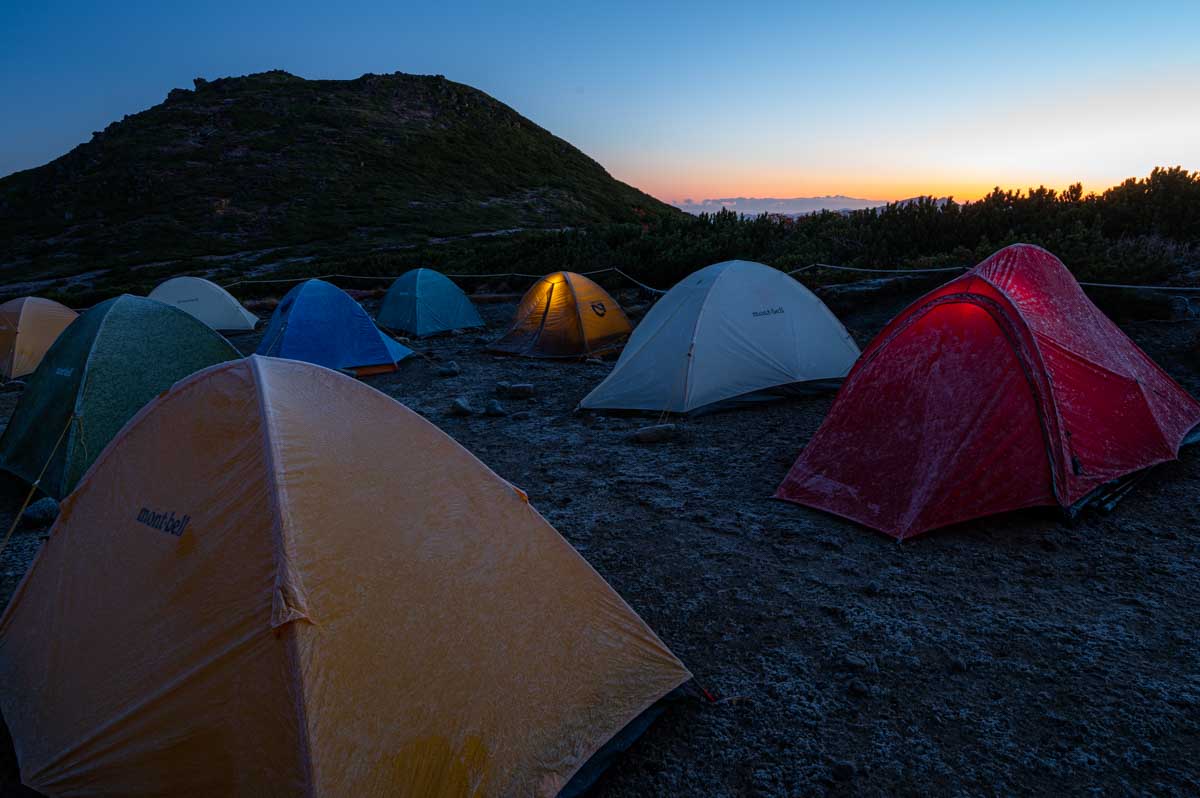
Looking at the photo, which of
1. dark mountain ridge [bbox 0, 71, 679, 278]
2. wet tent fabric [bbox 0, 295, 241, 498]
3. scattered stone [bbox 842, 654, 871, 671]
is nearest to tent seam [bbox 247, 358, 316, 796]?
scattered stone [bbox 842, 654, 871, 671]

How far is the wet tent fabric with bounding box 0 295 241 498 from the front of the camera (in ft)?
19.4

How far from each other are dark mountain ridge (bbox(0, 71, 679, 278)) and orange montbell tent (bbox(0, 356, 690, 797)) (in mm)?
43457

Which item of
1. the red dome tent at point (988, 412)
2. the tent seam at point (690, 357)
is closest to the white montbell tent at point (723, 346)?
the tent seam at point (690, 357)

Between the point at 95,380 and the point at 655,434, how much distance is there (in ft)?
17.6

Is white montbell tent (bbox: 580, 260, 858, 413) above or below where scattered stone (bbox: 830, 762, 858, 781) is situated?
above

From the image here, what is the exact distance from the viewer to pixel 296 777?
2.21 m

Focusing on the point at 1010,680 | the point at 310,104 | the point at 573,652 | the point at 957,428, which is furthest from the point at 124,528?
the point at 310,104

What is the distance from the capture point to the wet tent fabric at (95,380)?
→ 233 inches

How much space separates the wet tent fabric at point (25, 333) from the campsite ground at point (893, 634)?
7.52 meters

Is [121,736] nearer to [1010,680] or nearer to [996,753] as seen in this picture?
[996,753]

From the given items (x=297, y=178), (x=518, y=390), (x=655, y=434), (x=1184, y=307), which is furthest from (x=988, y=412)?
(x=297, y=178)

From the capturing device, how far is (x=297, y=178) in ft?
193

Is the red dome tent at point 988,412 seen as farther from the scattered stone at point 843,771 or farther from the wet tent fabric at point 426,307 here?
the wet tent fabric at point 426,307

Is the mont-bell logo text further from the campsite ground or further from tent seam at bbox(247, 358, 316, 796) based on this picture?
the campsite ground
